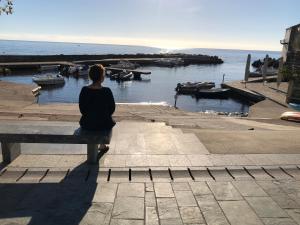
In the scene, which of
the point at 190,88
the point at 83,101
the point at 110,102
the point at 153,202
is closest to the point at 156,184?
the point at 153,202

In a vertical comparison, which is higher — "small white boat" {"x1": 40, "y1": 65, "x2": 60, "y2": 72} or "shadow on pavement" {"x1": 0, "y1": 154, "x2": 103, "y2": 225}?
"shadow on pavement" {"x1": 0, "y1": 154, "x2": 103, "y2": 225}

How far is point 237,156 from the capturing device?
646cm

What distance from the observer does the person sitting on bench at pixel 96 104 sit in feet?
18.2

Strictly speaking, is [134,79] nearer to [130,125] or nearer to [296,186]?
[130,125]

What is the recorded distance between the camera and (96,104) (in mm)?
5582

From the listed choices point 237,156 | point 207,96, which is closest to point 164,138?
point 237,156

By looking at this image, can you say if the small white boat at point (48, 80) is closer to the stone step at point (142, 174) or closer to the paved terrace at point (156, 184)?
the paved terrace at point (156, 184)

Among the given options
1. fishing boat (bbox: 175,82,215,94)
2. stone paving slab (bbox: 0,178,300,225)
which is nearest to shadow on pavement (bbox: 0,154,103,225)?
stone paving slab (bbox: 0,178,300,225)

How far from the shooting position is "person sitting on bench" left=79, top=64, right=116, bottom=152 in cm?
556

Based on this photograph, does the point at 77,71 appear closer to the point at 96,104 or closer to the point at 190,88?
the point at 190,88

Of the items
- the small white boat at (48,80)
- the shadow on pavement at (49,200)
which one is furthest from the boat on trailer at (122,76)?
the shadow on pavement at (49,200)

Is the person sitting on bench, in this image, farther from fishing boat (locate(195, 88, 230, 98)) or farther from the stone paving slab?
fishing boat (locate(195, 88, 230, 98))

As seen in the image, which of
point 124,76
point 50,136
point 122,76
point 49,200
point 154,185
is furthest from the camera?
point 124,76

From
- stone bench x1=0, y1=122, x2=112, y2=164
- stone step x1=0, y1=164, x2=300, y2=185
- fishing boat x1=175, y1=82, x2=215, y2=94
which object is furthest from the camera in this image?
fishing boat x1=175, y1=82, x2=215, y2=94
